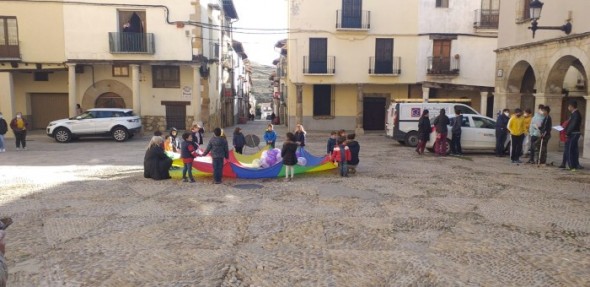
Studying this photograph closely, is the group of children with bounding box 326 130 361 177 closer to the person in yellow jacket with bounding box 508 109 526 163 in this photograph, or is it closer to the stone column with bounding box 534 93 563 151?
the person in yellow jacket with bounding box 508 109 526 163

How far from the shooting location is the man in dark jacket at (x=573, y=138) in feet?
39.3

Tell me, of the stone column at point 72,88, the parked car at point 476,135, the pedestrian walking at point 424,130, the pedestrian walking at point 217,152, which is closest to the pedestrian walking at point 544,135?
the parked car at point 476,135

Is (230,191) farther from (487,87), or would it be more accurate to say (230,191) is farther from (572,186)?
(487,87)

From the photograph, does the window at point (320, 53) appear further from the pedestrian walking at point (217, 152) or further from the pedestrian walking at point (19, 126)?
the pedestrian walking at point (217, 152)

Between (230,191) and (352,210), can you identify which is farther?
(230,191)

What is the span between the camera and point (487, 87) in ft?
85.9

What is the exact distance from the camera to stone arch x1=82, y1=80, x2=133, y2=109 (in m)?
25.5

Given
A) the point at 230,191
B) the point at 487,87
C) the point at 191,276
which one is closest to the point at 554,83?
the point at 487,87

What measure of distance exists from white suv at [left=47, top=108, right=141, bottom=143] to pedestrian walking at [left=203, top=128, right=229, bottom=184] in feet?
41.2

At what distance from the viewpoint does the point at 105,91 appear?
84.2 feet

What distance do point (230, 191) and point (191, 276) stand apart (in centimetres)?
453

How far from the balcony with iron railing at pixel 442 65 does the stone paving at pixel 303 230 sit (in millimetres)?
16208

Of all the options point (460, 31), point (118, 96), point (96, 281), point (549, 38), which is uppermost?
point (460, 31)

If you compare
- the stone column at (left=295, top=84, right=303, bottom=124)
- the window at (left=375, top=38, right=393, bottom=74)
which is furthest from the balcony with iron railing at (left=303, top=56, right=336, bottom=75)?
the window at (left=375, top=38, right=393, bottom=74)
